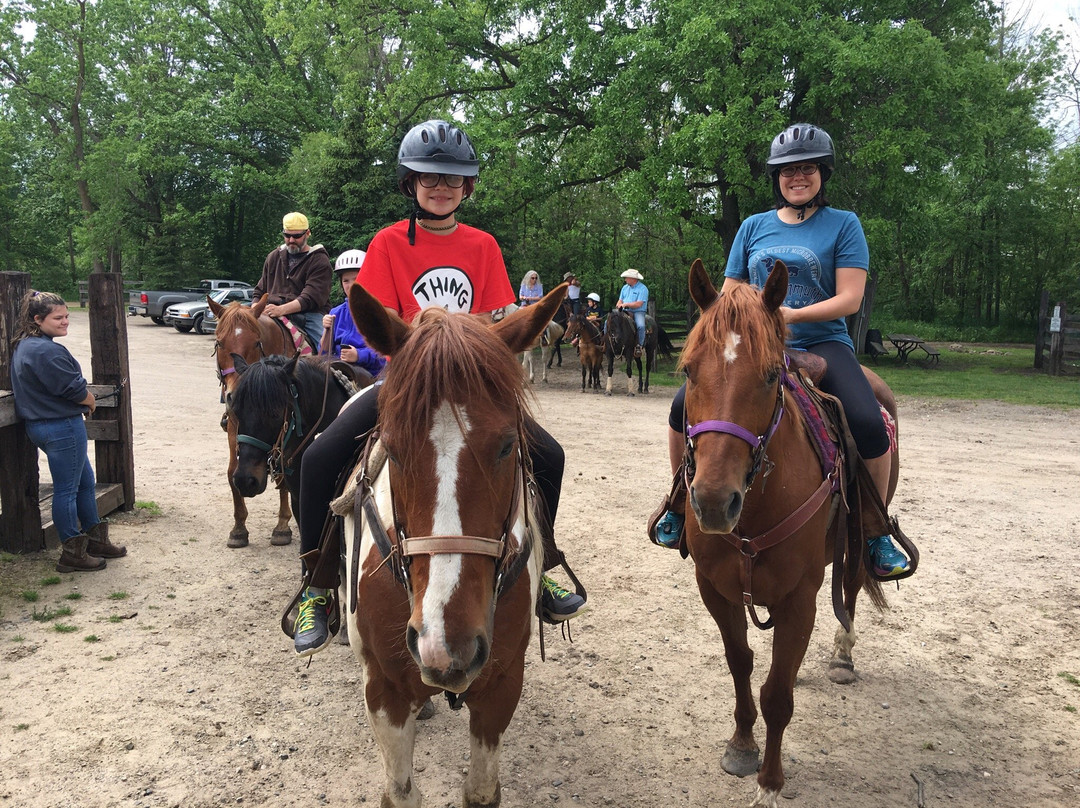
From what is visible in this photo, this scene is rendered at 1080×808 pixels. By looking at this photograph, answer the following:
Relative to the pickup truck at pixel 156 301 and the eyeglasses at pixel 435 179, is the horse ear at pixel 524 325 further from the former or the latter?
the pickup truck at pixel 156 301

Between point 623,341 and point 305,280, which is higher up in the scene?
point 305,280

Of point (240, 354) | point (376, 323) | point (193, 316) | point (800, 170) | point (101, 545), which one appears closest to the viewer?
point (376, 323)

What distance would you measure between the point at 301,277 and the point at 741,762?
6267 mm

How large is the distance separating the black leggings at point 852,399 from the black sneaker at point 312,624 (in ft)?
6.18

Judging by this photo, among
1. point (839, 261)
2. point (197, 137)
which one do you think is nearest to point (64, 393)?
point (839, 261)

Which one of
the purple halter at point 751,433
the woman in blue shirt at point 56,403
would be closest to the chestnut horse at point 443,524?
the purple halter at point 751,433

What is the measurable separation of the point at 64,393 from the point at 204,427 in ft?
19.6

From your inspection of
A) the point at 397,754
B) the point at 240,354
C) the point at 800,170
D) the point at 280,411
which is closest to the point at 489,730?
the point at 397,754

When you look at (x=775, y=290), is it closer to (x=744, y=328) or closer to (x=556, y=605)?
(x=744, y=328)

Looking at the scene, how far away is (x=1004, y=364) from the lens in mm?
21484

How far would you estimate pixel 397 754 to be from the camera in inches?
104

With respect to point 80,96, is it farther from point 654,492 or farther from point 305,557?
point 305,557

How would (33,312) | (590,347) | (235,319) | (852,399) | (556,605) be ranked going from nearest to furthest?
(556,605), (852,399), (33,312), (235,319), (590,347)

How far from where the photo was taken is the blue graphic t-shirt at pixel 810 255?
371 cm
